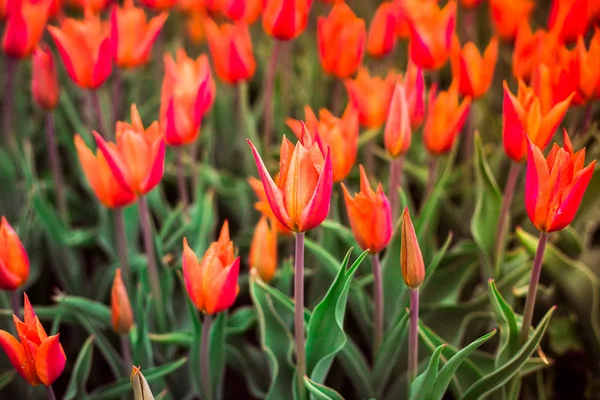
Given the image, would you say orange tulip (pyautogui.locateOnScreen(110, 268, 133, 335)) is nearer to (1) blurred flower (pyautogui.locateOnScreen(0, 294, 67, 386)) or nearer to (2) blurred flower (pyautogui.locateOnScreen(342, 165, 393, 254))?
(1) blurred flower (pyautogui.locateOnScreen(0, 294, 67, 386))

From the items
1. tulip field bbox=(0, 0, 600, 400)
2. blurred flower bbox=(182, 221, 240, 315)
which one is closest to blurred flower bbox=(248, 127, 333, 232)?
tulip field bbox=(0, 0, 600, 400)

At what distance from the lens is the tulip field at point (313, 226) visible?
0.70 m

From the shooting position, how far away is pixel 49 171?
4.33 ft

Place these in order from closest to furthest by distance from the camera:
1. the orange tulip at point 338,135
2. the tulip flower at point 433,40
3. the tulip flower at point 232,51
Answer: the orange tulip at point 338,135 < the tulip flower at point 433,40 < the tulip flower at point 232,51

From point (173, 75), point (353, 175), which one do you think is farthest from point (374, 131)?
point (173, 75)

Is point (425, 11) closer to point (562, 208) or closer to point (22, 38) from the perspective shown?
point (562, 208)

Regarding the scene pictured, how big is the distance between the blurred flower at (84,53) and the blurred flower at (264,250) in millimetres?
342

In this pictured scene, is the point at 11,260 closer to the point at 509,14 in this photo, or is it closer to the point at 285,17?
the point at 285,17

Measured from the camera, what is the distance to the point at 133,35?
1063mm

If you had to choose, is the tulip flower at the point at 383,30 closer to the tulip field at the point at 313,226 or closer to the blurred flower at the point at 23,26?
the tulip field at the point at 313,226

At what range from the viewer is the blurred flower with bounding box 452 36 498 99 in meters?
0.95

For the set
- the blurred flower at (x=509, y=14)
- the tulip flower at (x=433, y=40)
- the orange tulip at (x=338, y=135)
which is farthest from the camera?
the blurred flower at (x=509, y=14)

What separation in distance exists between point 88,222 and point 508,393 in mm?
873

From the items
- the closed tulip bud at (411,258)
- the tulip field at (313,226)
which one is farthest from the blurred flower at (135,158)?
the closed tulip bud at (411,258)
